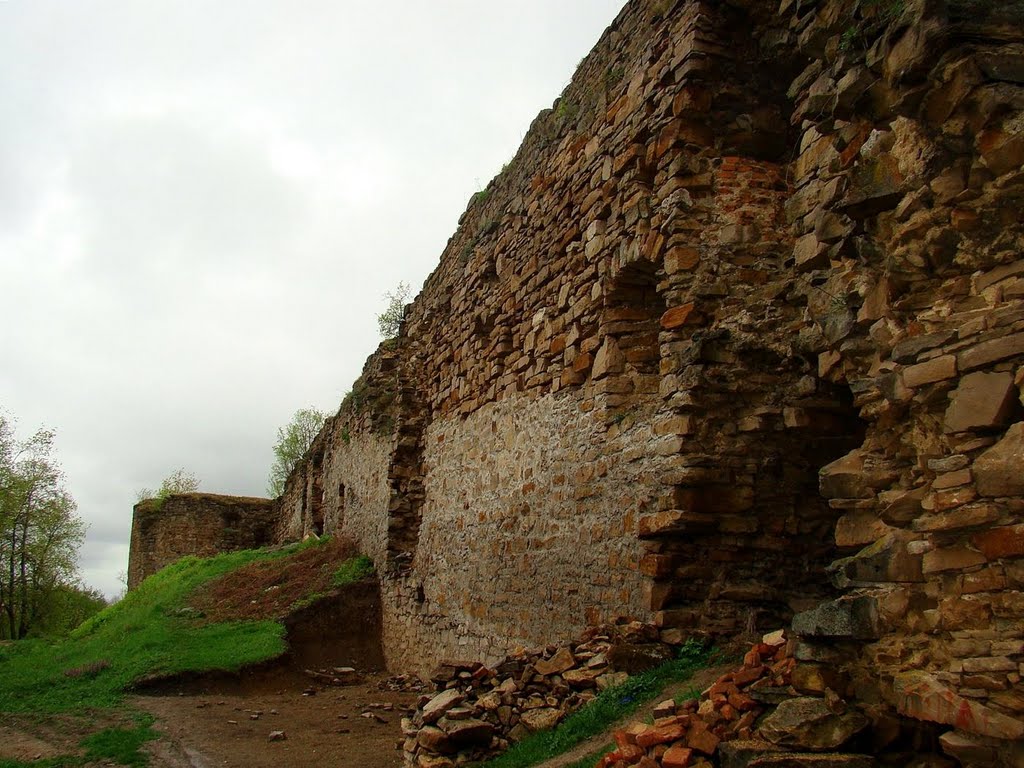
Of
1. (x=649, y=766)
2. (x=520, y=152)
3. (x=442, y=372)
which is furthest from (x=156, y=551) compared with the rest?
(x=649, y=766)

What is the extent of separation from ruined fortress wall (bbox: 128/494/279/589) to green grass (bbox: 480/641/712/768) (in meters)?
23.5

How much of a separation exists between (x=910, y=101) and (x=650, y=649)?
12.2 ft

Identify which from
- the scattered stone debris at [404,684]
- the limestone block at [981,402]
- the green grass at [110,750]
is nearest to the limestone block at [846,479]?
the limestone block at [981,402]

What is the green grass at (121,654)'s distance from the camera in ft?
32.9

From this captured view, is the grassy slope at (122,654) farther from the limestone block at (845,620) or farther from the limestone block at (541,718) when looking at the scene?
the limestone block at (845,620)

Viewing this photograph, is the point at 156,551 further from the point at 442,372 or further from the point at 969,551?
the point at 969,551

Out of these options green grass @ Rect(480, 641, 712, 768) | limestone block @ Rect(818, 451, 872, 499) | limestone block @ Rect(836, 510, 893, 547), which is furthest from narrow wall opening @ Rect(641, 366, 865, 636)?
limestone block @ Rect(836, 510, 893, 547)

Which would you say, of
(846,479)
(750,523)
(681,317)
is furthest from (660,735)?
(681,317)

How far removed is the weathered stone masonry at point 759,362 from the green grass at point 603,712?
34cm

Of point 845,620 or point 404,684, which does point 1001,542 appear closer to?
point 845,620

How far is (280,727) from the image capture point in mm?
8500

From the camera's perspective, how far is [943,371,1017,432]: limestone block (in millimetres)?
3016

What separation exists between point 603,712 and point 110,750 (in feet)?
15.6

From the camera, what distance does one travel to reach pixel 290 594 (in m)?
13.6
